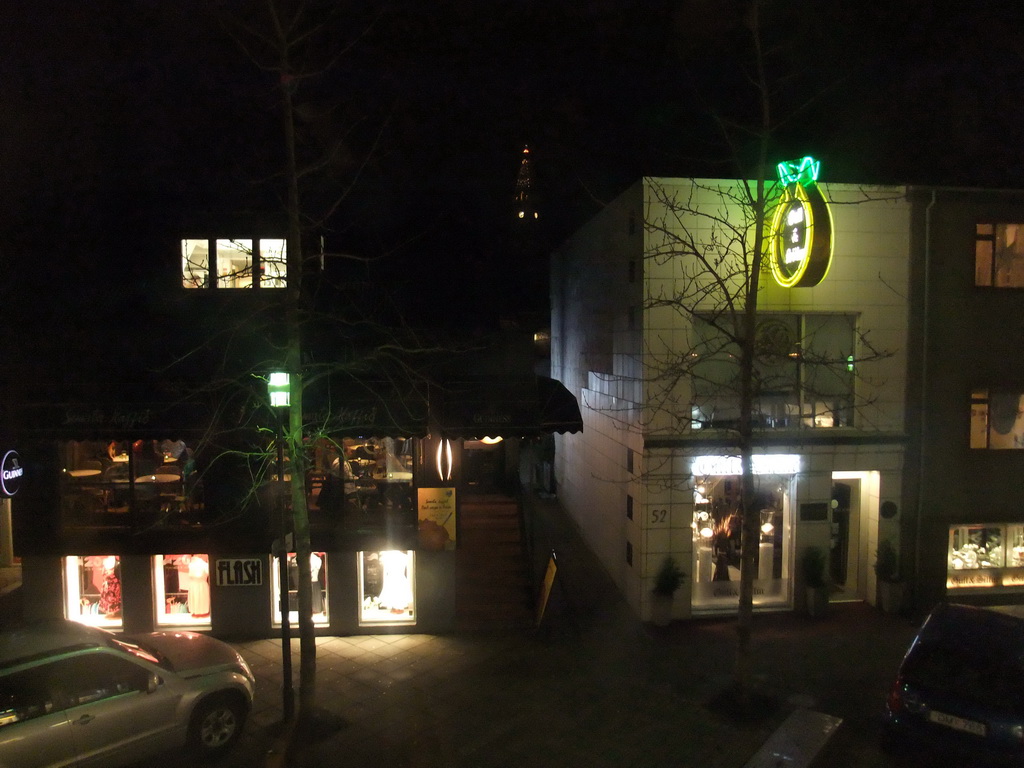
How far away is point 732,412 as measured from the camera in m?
12.8

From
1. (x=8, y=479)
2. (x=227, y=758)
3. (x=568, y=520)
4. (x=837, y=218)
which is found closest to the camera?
(x=227, y=758)

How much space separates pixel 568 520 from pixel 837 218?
1098cm

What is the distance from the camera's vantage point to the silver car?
6.92m

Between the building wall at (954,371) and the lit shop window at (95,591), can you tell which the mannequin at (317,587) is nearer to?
the lit shop window at (95,591)

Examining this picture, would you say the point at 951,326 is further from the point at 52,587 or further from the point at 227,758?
the point at 52,587

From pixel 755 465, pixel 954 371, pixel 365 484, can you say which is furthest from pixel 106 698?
pixel 954 371

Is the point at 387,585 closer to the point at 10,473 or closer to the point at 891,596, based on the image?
the point at 10,473

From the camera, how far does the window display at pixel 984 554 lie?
44.2 feet

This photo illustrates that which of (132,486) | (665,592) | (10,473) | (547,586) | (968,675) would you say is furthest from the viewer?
(665,592)

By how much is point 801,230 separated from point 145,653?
11378 mm

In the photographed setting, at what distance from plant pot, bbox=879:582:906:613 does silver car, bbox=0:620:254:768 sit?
1121 cm

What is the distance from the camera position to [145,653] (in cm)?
830

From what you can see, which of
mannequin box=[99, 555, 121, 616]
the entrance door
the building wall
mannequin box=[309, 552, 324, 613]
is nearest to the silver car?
mannequin box=[309, 552, 324, 613]

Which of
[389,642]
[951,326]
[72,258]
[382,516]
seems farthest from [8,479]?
[951,326]
